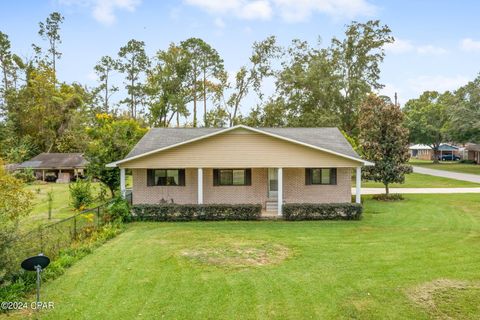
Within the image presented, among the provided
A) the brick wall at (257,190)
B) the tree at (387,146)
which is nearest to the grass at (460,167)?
the tree at (387,146)

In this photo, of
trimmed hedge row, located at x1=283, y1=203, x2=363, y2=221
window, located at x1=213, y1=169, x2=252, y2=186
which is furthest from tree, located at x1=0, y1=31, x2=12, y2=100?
trimmed hedge row, located at x1=283, y1=203, x2=363, y2=221

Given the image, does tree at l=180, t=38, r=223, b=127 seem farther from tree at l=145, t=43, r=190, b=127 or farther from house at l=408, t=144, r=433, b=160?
house at l=408, t=144, r=433, b=160

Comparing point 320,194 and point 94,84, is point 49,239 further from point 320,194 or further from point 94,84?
point 94,84

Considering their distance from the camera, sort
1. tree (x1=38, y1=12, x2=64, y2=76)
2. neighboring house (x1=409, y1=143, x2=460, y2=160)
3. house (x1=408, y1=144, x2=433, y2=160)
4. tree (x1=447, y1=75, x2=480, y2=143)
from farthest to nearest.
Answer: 1. house (x1=408, y1=144, x2=433, y2=160)
2. neighboring house (x1=409, y1=143, x2=460, y2=160)
3. tree (x1=38, y1=12, x2=64, y2=76)
4. tree (x1=447, y1=75, x2=480, y2=143)

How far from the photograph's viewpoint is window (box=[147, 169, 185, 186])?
18184 millimetres

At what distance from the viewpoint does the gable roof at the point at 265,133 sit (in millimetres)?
16938

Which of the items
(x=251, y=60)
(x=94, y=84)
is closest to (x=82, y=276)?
(x=251, y=60)

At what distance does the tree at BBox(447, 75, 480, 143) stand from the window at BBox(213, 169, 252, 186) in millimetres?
33256

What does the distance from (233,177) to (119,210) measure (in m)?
5.85

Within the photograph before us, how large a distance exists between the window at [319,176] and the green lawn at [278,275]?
4.08 meters

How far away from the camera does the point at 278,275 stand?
8.94m

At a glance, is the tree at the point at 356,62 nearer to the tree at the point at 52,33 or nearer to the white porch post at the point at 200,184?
the white porch post at the point at 200,184

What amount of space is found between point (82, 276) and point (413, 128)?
5814 cm

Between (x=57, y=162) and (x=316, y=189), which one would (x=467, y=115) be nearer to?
(x=316, y=189)
